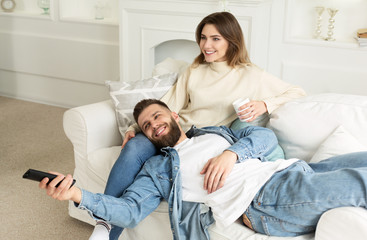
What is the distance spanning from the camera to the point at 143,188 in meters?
1.80

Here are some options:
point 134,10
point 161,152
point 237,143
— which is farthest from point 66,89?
point 237,143

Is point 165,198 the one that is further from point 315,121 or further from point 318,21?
point 318,21

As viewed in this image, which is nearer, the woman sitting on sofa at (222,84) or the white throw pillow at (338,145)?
the white throw pillow at (338,145)

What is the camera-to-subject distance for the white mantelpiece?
10.7 ft

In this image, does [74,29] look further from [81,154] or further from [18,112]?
[81,154]

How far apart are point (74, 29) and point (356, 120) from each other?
305 centimetres

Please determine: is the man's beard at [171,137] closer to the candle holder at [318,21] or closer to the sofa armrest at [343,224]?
the sofa armrest at [343,224]

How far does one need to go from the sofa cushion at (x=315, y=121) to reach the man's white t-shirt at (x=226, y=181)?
0.89 ft

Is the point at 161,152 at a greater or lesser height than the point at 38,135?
greater

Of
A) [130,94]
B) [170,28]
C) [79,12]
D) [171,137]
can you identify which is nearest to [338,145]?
[171,137]

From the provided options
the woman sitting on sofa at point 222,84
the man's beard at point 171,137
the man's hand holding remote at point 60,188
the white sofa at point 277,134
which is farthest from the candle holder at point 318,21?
the man's hand holding remote at point 60,188

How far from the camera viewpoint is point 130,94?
2395 mm

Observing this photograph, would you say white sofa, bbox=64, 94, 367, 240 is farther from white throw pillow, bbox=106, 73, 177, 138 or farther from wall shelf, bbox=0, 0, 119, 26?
wall shelf, bbox=0, 0, 119, 26

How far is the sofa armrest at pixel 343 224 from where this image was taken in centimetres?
139
